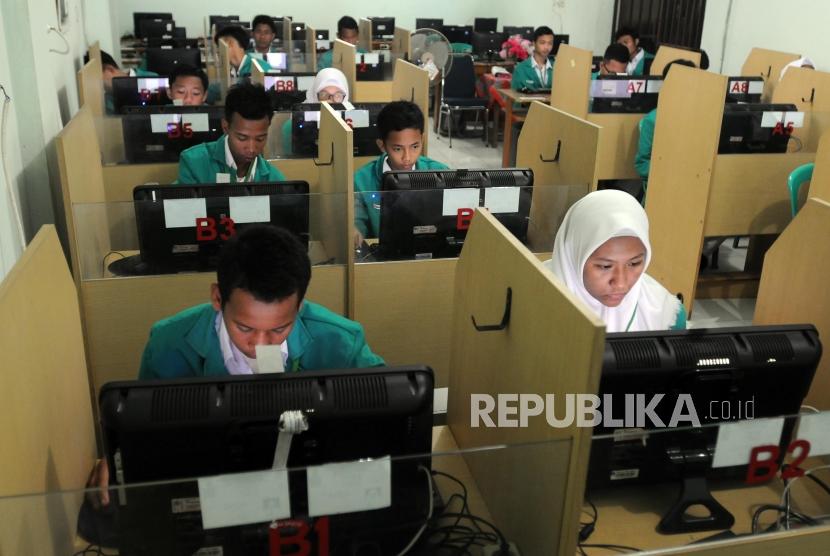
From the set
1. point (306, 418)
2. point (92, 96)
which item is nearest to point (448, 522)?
point (306, 418)

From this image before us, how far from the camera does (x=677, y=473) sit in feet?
4.34

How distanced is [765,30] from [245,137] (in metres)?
4.72

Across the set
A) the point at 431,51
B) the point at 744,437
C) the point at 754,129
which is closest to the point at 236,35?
the point at 431,51

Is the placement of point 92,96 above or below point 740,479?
above

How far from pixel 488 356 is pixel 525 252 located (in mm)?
290

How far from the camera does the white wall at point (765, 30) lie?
524 cm

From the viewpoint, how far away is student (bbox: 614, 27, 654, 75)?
7.05m

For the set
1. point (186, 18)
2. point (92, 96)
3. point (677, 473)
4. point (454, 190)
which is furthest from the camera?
point (186, 18)

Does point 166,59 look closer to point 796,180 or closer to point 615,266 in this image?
point 796,180

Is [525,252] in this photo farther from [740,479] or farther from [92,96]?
[92,96]

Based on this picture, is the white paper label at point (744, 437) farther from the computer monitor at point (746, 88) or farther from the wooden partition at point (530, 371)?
the computer monitor at point (746, 88)

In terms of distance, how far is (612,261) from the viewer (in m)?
1.77

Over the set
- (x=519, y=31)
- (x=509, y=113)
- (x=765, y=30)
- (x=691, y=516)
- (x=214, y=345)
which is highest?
(x=765, y=30)

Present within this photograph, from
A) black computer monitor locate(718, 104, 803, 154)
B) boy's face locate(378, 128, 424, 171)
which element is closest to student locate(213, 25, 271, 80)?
boy's face locate(378, 128, 424, 171)
